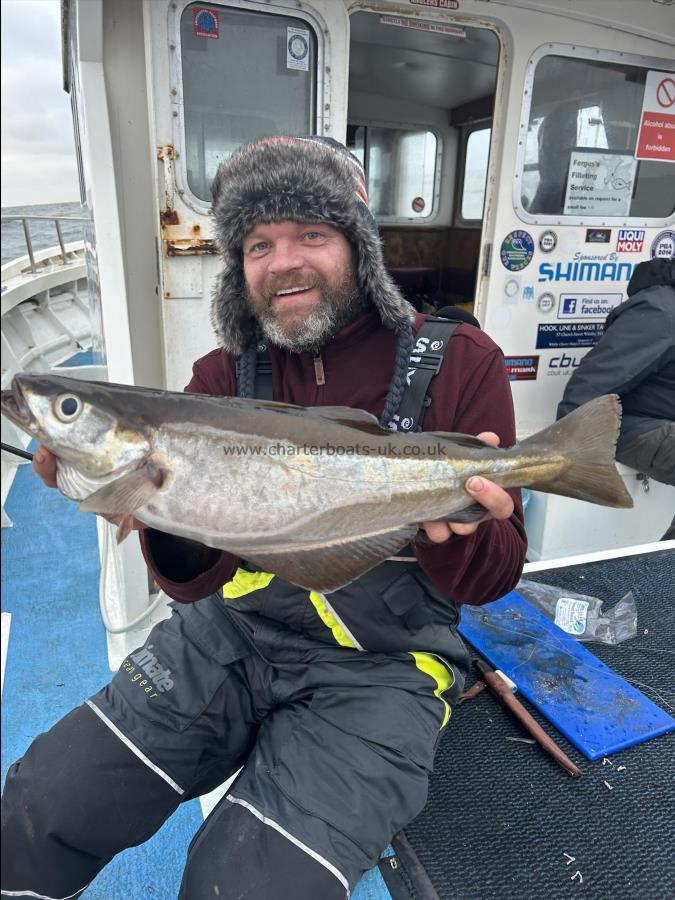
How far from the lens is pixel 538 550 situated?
5.39 meters

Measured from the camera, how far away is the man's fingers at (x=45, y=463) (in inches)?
70.2

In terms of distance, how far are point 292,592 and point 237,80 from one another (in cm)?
333

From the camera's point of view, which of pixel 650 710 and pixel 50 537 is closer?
pixel 650 710

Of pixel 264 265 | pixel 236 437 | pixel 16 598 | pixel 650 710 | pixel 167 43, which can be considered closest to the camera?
pixel 236 437

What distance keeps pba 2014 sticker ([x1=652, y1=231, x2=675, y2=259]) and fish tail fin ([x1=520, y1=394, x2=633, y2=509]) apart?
15.3 feet

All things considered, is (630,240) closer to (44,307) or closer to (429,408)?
(429,408)

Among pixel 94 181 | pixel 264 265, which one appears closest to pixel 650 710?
pixel 264 265

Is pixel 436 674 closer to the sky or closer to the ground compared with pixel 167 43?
closer to the ground

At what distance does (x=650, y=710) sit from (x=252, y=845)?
6.75 ft

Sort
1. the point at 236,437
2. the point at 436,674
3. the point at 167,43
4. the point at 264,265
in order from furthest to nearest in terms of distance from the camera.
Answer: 1. the point at 167,43
2. the point at 264,265
3. the point at 436,674
4. the point at 236,437

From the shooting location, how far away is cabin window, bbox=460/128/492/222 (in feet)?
26.9

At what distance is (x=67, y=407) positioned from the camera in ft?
5.63

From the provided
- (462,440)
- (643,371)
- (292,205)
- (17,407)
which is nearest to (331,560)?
(462,440)

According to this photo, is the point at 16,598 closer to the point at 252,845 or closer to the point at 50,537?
the point at 50,537
